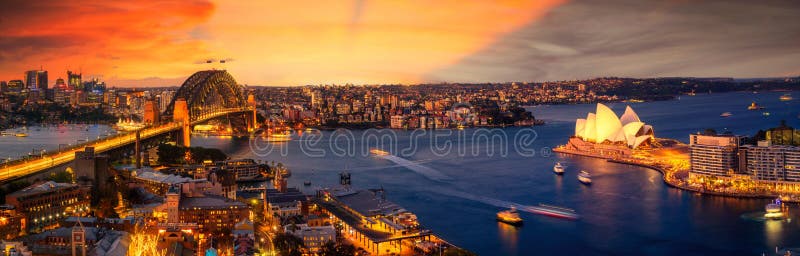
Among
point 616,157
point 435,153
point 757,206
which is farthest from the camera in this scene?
point 435,153

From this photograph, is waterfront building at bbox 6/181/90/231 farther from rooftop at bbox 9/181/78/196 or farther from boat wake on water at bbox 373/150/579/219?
boat wake on water at bbox 373/150/579/219

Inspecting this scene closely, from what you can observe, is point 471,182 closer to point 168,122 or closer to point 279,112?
point 168,122

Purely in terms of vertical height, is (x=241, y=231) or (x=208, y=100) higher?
(x=208, y=100)

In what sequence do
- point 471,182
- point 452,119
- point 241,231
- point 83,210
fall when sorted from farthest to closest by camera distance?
point 452,119
point 471,182
point 83,210
point 241,231

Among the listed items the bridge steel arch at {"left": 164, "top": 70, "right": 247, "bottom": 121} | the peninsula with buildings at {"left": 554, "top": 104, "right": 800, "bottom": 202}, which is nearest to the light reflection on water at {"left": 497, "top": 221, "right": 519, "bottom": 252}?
the peninsula with buildings at {"left": 554, "top": 104, "right": 800, "bottom": 202}

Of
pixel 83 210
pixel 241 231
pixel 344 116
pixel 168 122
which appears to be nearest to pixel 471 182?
pixel 241 231

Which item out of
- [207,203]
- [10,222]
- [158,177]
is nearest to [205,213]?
[207,203]
